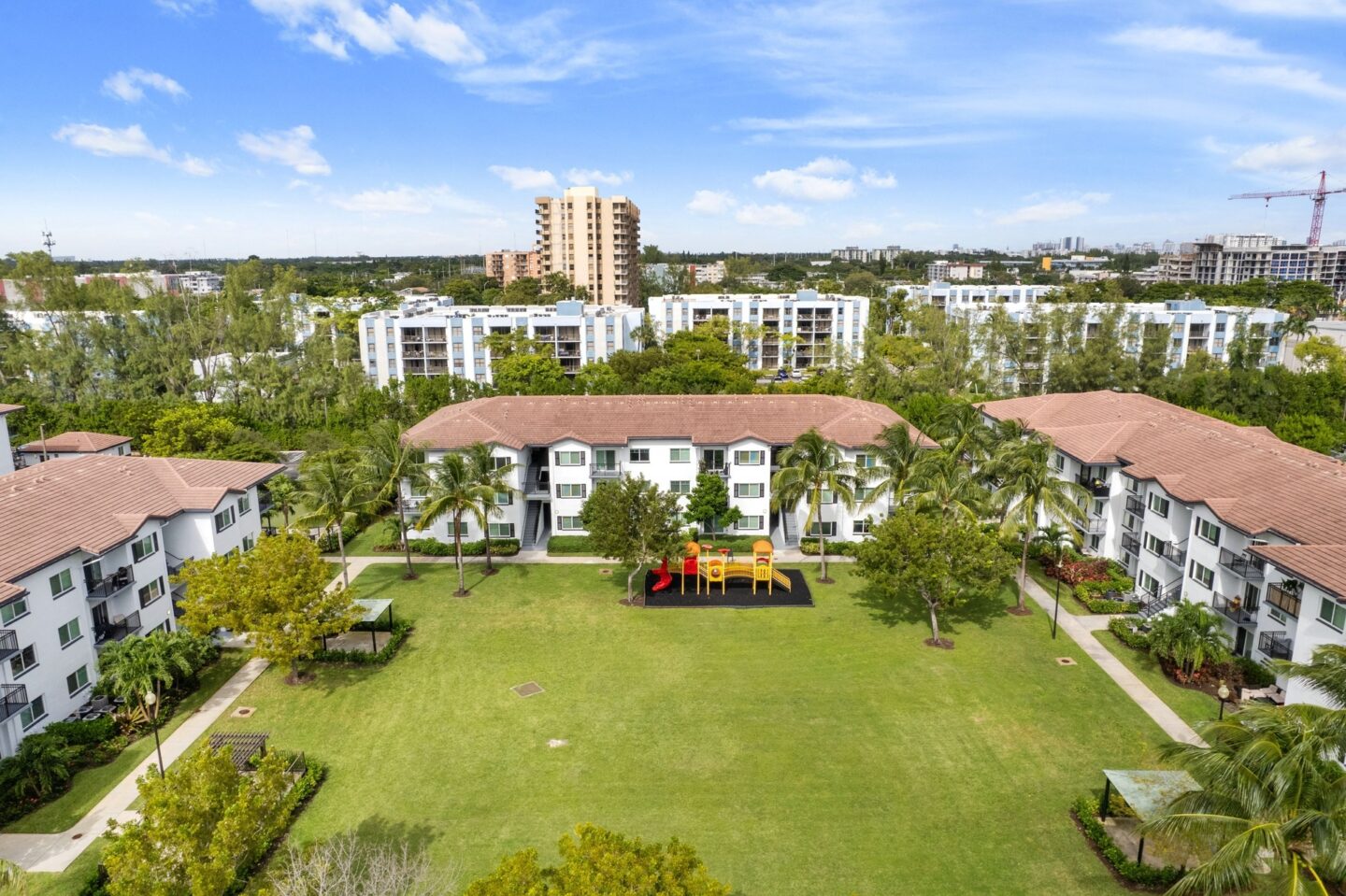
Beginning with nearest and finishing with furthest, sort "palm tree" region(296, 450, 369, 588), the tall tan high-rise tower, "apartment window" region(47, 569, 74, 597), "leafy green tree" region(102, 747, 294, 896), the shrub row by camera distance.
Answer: "leafy green tree" region(102, 747, 294, 896) < "apartment window" region(47, 569, 74, 597) < the shrub row < "palm tree" region(296, 450, 369, 588) < the tall tan high-rise tower

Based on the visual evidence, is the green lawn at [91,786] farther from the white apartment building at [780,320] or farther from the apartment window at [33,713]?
the white apartment building at [780,320]

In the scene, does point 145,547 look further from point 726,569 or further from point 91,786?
point 726,569

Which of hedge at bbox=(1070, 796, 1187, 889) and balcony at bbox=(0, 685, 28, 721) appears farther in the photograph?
balcony at bbox=(0, 685, 28, 721)

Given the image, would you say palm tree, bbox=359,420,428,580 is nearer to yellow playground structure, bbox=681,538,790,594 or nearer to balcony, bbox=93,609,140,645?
balcony, bbox=93,609,140,645

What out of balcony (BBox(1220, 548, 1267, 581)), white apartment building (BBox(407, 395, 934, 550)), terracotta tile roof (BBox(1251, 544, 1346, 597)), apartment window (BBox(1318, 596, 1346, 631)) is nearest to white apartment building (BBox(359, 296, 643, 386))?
white apartment building (BBox(407, 395, 934, 550))

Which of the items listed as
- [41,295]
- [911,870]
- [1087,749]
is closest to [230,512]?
[911,870]

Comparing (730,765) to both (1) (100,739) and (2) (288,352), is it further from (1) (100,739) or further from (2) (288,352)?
(2) (288,352)

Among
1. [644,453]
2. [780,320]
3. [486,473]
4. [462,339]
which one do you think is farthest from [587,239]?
[486,473]

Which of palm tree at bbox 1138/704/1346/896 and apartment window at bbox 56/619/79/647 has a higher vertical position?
palm tree at bbox 1138/704/1346/896
